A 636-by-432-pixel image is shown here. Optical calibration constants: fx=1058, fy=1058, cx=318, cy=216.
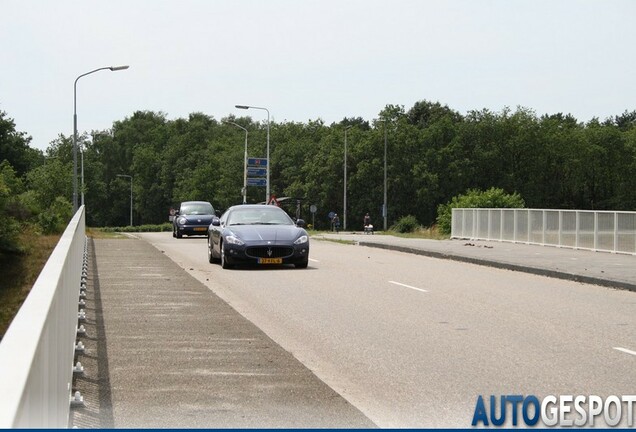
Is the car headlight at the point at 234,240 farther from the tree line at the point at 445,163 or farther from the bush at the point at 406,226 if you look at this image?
the tree line at the point at 445,163

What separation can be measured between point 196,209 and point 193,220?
118 centimetres

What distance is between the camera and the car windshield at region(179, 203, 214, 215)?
4378cm

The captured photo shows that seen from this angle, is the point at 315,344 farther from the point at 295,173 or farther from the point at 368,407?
the point at 295,173

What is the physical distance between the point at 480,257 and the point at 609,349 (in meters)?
15.2

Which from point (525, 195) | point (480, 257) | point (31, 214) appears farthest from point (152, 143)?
point (480, 257)

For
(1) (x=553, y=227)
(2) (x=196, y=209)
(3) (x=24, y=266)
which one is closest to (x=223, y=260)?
(1) (x=553, y=227)

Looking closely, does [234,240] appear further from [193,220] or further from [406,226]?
[406,226]

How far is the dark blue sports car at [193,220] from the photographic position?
42.8 meters

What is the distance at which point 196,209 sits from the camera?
43938 mm

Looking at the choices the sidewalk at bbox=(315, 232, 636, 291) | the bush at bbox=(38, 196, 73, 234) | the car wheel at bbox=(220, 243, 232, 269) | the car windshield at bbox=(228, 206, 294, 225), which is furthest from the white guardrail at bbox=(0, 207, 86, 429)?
the bush at bbox=(38, 196, 73, 234)

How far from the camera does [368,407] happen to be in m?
7.30

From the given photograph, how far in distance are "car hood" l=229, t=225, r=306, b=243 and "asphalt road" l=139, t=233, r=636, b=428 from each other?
935 mm

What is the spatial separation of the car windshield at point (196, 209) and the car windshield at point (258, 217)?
66.7 feet

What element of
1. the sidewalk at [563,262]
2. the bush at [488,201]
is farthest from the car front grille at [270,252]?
the bush at [488,201]
